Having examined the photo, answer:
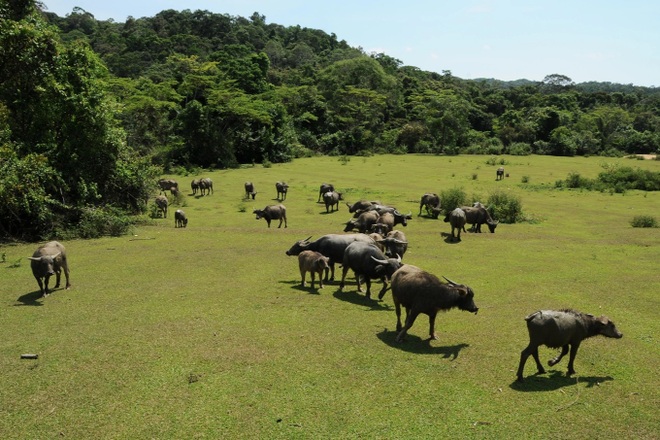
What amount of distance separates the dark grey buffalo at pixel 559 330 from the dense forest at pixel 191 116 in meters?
19.0

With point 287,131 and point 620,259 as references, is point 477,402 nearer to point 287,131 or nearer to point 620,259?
point 620,259

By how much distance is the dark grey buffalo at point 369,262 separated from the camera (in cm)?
1346

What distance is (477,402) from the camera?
8344mm

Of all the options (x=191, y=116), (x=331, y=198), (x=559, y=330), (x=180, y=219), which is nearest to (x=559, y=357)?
(x=559, y=330)

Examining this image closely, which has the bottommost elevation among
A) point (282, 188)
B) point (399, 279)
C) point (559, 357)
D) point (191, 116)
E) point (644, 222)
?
point (559, 357)

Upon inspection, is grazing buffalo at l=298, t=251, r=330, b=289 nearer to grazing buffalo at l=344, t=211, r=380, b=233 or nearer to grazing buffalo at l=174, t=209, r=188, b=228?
grazing buffalo at l=344, t=211, r=380, b=233

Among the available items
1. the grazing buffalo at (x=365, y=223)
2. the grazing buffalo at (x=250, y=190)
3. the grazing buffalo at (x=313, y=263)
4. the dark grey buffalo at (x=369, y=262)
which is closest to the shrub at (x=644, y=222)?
the grazing buffalo at (x=365, y=223)

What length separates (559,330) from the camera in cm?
893

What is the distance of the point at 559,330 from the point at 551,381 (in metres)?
0.97

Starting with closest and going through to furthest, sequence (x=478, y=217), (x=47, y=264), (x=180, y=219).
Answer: (x=47, y=264), (x=478, y=217), (x=180, y=219)

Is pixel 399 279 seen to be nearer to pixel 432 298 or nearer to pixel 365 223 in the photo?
pixel 432 298

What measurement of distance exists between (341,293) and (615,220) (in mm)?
20444

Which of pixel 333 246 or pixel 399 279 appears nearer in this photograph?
pixel 399 279

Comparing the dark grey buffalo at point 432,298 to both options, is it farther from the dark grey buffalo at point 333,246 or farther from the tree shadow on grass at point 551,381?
the dark grey buffalo at point 333,246
